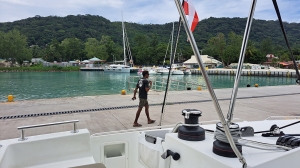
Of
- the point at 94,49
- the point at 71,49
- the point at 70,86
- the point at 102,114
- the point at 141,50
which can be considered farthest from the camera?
the point at 71,49

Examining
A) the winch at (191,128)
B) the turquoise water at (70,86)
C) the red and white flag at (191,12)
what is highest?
the red and white flag at (191,12)

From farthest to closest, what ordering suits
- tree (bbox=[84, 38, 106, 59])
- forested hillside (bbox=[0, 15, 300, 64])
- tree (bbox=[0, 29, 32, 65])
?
1. tree (bbox=[84, 38, 106, 59])
2. tree (bbox=[0, 29, 32, 65])
3. forested hillside (bbox=[0, 15, 300, 64])

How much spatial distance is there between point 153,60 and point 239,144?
81.3m

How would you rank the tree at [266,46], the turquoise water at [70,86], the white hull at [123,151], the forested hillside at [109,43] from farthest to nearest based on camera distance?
1. the forested hillside at [109,43]
2. the tree at [266,46]
3. the turquoise water at [70,86]
4. the white hull at [123,151]

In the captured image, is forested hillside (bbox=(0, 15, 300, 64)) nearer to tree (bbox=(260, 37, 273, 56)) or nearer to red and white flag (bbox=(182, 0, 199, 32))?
tree (bbox=(260, 37, 273, 56))

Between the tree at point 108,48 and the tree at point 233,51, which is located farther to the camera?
the tree at point 108,48

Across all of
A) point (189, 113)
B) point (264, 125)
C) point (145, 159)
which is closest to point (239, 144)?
point (189, 113)

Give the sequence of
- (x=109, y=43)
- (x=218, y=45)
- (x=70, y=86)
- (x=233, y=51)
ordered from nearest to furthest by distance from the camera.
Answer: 1. (x=70, y=86)
2. (x=233, y=51)
3. (x=218, y=45)
4. (x=109, y=43)

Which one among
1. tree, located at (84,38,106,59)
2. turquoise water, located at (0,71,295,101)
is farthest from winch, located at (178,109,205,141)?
tree, located at (84,38,106,59)

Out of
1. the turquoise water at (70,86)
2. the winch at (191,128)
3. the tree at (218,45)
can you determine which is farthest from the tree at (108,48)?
the winch at (191,128)

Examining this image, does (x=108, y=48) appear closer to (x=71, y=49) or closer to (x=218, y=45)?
(x=71, y=49)

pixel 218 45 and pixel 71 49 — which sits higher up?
pixel 218 45

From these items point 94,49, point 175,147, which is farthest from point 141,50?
point 175,147

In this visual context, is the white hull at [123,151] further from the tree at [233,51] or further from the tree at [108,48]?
the tree at [108,48]
